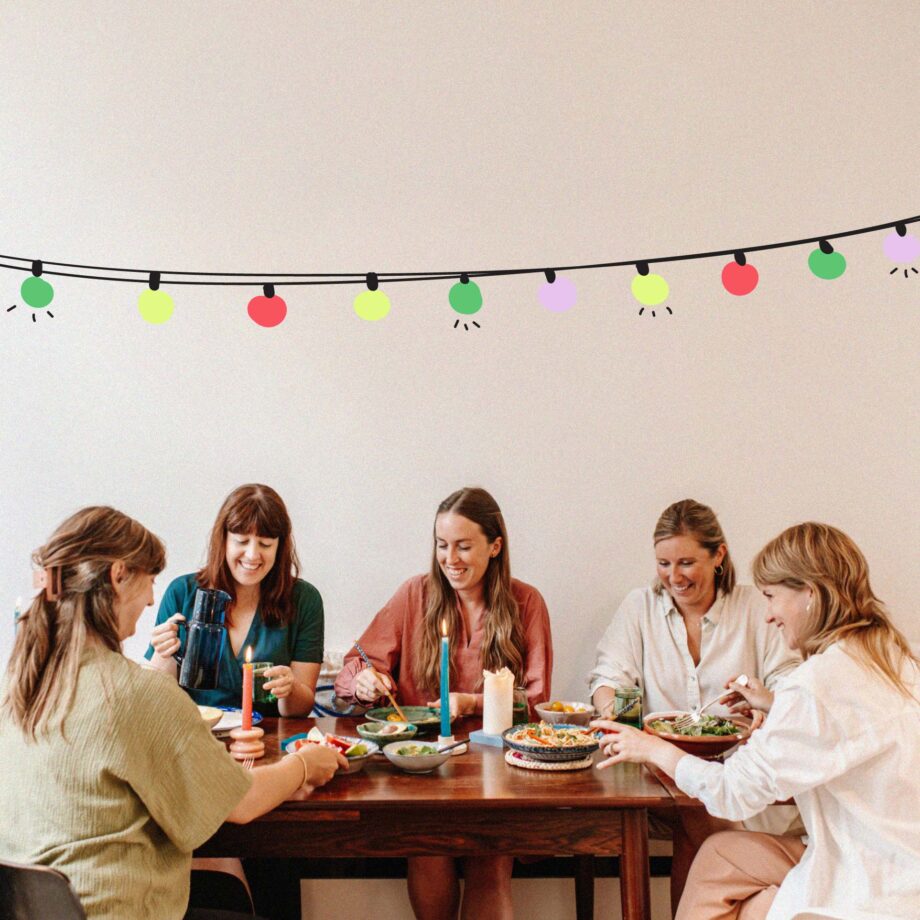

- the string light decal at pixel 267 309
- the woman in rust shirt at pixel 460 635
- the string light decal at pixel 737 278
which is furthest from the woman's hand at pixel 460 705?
the string light decal at pixel 737 278

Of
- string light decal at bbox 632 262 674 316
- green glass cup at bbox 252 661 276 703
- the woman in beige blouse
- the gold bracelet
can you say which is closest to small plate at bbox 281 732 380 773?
the gold bracelet

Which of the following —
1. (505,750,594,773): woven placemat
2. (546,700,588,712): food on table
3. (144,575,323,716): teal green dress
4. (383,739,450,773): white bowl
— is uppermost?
(144,575,323,716): teal green dress

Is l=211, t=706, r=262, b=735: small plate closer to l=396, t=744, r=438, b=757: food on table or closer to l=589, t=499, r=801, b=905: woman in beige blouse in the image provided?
l=396, t=744, r=438, b=757: food on table

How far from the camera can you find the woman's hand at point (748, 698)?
2156 mm

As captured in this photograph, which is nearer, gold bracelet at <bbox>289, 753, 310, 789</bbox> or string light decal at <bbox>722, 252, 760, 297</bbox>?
gold bracelet at <bbox>289, 753, 310, 789</bbox>

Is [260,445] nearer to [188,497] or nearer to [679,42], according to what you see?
[188,497]

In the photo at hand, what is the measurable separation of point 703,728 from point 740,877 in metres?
0.30

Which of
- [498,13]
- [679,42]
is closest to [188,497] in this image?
[498,13]

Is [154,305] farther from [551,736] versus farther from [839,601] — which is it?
[839,601]

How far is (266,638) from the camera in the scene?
249cm

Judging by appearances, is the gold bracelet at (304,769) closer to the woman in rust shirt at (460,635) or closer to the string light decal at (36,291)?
the woman in rust shirt at (460,635)

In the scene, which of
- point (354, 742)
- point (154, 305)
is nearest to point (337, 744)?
point (354, 742)

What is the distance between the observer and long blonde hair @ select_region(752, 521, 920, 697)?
66.7 inches

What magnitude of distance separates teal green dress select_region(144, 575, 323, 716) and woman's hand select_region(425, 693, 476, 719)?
1.50ft
